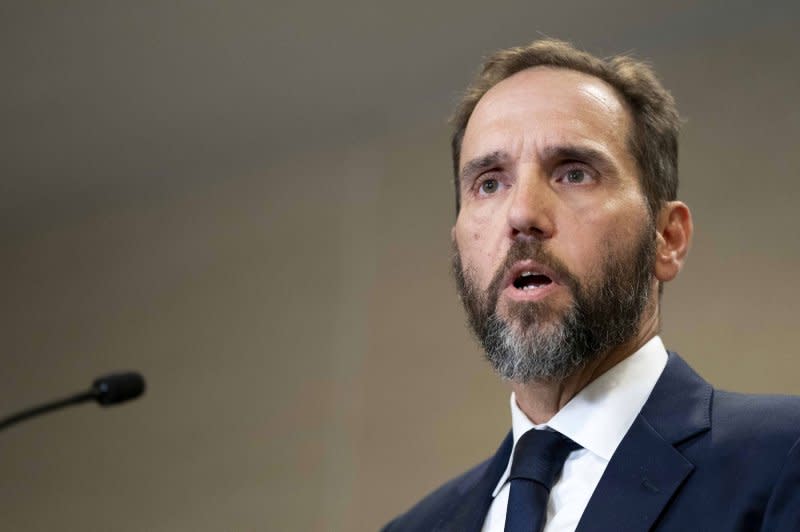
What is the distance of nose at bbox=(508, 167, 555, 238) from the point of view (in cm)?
178

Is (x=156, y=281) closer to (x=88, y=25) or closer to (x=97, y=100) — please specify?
(x=97, y=100)

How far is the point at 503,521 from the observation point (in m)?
1.87

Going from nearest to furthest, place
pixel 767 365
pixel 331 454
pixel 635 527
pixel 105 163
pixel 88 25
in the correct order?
pixel 635 527 < pixel 767 365 < pixel 88 25 < pixel 331 454 < pixel 105 163

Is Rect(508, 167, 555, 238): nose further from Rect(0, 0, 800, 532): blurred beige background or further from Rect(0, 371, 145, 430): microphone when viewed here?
Rect(0, 0, 800, 532): blurred beige background

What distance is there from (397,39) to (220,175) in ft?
4.54

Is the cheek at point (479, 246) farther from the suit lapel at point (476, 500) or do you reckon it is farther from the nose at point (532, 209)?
the suit lapel at point (476, 500)

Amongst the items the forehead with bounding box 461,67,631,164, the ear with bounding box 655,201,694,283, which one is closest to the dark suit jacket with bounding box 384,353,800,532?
the ear with bounding box 655,201,694,283

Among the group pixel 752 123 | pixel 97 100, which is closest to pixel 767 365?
pixel 752 123

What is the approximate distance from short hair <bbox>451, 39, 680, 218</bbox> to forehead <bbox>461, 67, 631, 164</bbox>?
22 mm

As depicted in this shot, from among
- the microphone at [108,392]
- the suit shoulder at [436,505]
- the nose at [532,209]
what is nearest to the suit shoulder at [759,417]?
the nose at [532,209]

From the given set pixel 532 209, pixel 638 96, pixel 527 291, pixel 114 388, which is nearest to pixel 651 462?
pixel 527 291

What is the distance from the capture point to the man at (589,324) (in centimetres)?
162

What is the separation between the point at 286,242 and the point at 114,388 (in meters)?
2.91

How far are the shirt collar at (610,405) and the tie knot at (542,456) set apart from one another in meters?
0.02
